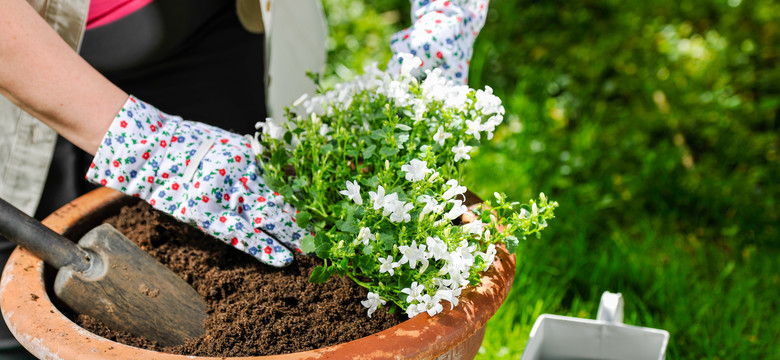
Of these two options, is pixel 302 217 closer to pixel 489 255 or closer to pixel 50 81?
pixel 489 255

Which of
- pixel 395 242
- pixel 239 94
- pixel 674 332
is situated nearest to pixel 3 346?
pixel 239 94

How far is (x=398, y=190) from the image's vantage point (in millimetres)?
1295

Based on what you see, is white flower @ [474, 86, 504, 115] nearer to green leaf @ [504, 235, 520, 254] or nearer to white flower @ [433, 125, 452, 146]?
white flower @ [433, 125, 452, 146]

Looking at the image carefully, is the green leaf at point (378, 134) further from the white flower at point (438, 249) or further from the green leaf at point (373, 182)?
the white flower at point (438, 249)

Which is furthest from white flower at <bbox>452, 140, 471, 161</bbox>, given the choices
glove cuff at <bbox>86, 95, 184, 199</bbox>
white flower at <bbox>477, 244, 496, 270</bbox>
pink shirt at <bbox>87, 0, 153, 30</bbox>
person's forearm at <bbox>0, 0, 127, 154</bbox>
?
pink shirt at <bbox>87, 0, 153, 30</bbox>

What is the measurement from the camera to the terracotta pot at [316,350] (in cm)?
112

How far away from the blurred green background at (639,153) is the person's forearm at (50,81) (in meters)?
1.32

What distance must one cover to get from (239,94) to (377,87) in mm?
760

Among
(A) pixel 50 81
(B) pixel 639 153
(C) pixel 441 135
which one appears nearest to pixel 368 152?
(C) pixel 441 135

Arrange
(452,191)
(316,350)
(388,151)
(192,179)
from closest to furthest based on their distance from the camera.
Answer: (316,350) → (452,191) → (388,151) → (192,179)

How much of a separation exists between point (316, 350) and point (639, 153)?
2408 millimetres

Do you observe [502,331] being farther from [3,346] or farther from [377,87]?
[3,346]

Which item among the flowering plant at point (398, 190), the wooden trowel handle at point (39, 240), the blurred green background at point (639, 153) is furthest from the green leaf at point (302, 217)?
the blurred green background at point (639, 153)

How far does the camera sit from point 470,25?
5.63ft
